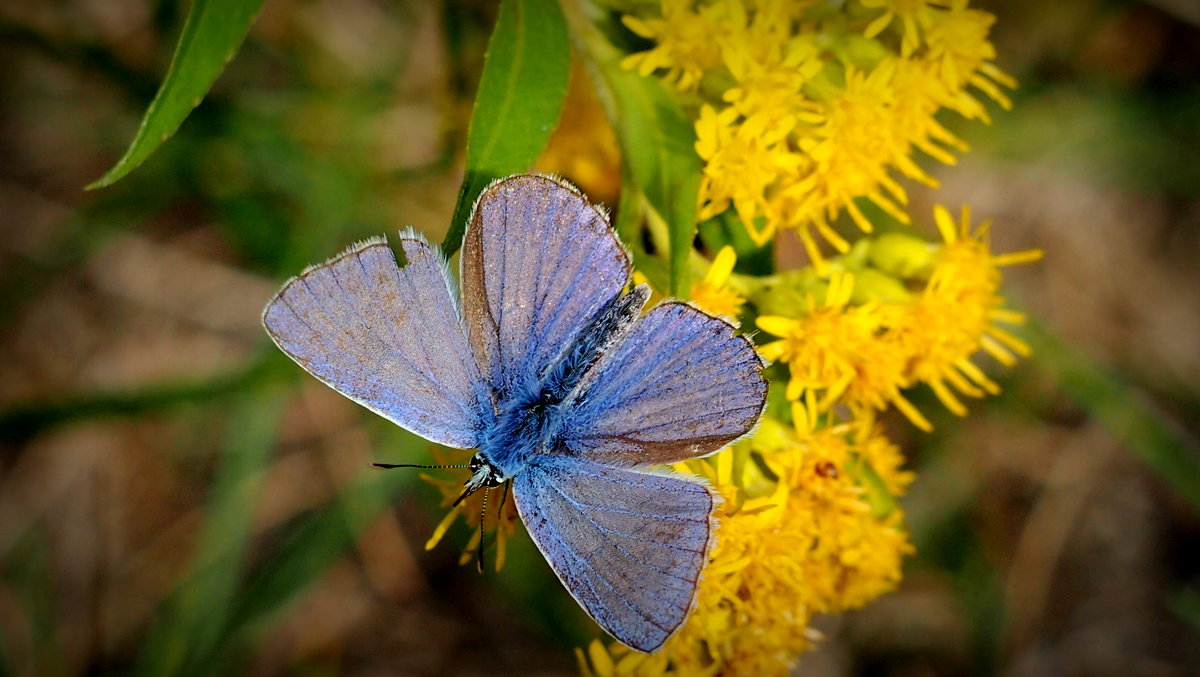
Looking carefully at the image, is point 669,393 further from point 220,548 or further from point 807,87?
point 220,548

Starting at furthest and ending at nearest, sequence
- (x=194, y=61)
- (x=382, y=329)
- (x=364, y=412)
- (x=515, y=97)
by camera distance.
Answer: (x=364, y=412) < (x=515, y=97) < (x=382, y=329) < (x=194, y=61)

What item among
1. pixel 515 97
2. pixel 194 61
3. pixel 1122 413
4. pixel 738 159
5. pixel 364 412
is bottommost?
pixel 364 412

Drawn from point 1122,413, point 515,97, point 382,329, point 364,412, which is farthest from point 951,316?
point 364,412

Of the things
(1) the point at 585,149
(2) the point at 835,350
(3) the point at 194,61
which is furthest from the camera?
(1) the point at 585,149

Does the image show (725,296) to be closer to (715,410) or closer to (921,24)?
(715,410)

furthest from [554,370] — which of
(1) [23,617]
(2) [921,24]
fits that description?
(1) [23,617]

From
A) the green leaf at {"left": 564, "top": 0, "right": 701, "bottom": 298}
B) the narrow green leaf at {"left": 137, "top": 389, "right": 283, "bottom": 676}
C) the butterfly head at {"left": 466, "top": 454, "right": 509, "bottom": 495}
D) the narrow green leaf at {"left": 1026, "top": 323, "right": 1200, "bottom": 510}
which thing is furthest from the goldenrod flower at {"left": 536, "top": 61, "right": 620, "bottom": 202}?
the narrow green leaf at {"left": 1026, "top": 323, "right": 1200, "bottom": 510}

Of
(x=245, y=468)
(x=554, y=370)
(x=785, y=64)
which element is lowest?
(x=245, y=468)
